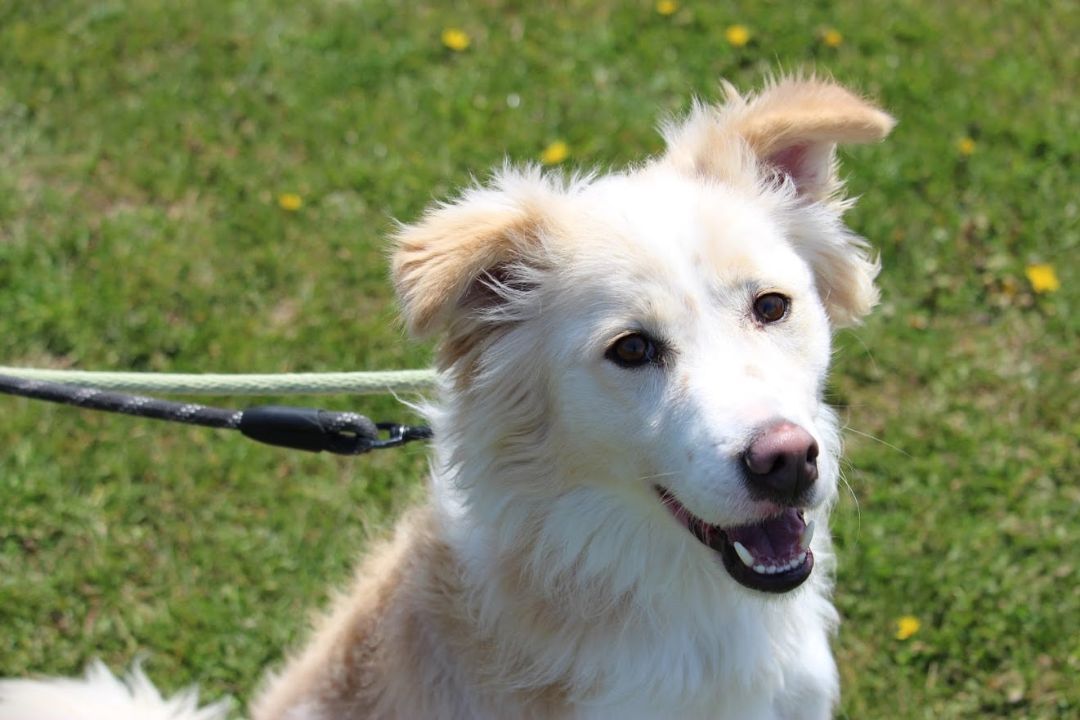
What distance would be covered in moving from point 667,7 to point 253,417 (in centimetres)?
425

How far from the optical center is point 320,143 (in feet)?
18.9

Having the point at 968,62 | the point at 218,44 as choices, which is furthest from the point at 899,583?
the point at 218,44

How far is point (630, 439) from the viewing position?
2.54 meters

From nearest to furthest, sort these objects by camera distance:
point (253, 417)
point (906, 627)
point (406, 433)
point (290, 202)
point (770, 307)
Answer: point (770, 307)
point (253, 417)
point (406, 433)
point (906, 627)
point (290, 202)

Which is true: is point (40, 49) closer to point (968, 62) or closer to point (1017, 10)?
point (968, 62)

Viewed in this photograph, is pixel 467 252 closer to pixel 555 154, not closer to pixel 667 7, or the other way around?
pixel 555 154

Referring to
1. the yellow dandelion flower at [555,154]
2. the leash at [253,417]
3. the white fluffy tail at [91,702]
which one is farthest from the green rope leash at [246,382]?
the yellow dandelion flower at [555,154]

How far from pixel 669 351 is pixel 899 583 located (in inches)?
86.2

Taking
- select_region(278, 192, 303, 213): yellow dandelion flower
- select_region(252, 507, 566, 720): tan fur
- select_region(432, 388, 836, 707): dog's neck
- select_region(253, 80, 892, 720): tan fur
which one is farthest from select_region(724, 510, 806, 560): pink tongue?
select_region(278, 192, 303, 213): yellow dandelion flower

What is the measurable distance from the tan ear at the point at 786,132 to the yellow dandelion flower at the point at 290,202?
116 inches

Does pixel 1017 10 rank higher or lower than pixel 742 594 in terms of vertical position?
higher

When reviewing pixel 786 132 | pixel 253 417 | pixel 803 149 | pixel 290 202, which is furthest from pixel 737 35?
pixel 253 417

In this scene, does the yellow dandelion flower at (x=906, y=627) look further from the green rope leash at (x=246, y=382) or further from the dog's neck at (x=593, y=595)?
the green rope leash at (x=246, y=382)

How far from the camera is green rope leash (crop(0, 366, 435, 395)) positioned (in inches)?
125
